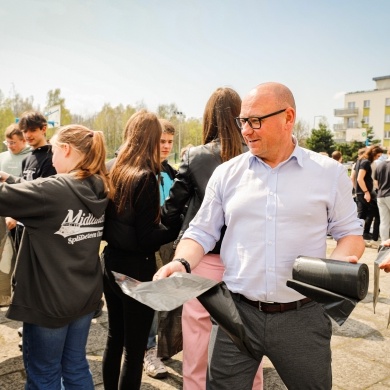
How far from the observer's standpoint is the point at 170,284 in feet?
5.82

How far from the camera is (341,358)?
376cm

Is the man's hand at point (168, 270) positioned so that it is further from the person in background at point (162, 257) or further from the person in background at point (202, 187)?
the person in background at point (162, 257)

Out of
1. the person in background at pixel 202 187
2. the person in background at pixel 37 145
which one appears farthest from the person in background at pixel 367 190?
the person in background at pixel 202 187

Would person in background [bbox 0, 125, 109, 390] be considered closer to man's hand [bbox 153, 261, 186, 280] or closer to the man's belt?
man's hand [bbox 153, 261, 186, 280]

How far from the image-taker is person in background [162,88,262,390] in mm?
2617

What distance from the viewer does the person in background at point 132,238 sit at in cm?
257

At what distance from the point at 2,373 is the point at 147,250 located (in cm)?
171

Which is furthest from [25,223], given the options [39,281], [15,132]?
[15,132]

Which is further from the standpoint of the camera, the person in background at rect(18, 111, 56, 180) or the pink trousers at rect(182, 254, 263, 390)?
the person in background at rect(18, 111, 56, 180)

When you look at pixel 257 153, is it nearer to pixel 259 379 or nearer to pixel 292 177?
pixel 292 177

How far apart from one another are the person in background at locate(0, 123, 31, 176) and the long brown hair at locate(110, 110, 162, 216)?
284 cm

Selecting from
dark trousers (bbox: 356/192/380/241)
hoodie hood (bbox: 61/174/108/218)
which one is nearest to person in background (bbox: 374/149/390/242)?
dark trousers (bbox: 356/192/380/241)

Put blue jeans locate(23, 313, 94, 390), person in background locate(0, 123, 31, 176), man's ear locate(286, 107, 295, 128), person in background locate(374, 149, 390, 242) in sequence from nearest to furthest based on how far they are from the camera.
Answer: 1. man's ear locate(286, 107, 295, 128)
2. blue jeans locate(23, 313, 94, 390)
3. person in background locate(0, 123, 31, 176)
4. person in background locate(374, 149, 390, 242)

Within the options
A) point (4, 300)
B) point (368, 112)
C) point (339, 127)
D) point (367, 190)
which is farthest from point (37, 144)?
point (339, 127)
